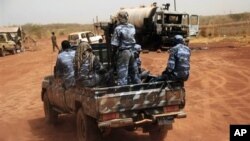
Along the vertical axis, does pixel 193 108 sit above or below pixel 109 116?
below

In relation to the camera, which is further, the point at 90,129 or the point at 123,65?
the point at 123,65

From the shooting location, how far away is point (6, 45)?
40688mm

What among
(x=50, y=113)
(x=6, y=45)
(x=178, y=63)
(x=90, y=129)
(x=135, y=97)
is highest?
(x=178, y=63)

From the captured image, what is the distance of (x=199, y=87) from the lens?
15.5 metres

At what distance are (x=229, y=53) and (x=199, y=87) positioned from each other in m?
10.7

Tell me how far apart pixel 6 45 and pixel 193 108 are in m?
30.6

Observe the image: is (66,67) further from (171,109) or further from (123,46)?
(171,109)

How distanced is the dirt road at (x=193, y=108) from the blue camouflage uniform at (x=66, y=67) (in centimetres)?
123

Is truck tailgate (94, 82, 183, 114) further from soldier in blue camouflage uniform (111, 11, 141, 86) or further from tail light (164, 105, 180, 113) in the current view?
soldier in blue camouflage uniform (111, 11, 141, 86)

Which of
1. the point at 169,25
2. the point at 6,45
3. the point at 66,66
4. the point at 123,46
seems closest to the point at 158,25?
the point at 169,25

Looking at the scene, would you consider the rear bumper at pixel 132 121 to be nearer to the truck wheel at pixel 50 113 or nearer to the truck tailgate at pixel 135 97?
the truck tailgate at pixel 135 97

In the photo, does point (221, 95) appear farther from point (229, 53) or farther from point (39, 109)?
point (229, 53)

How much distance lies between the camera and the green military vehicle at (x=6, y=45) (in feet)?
132

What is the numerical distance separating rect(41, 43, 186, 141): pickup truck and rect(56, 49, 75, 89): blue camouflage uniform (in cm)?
51
